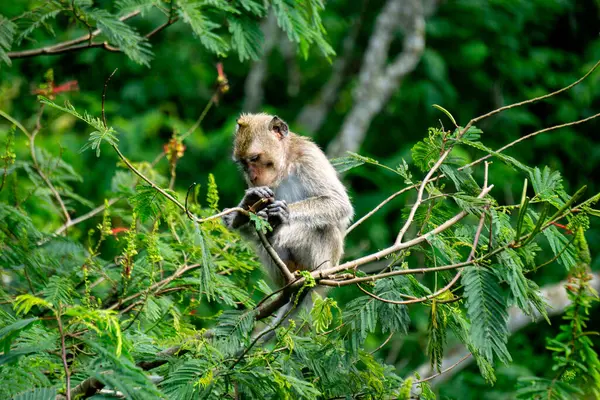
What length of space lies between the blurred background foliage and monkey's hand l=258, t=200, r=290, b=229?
21.0ft

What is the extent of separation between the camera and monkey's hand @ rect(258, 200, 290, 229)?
15.3ft

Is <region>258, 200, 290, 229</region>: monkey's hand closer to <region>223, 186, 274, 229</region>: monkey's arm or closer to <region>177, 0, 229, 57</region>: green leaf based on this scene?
<region>223, 186, 274, 229</region>: monkey's arm

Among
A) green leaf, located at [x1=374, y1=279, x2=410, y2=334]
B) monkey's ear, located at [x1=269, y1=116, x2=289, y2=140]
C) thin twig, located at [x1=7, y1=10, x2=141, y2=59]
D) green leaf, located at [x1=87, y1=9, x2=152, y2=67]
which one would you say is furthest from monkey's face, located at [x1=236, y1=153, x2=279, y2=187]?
green leaf, located at [x1=374, y1=279, x2=410, y2=334]

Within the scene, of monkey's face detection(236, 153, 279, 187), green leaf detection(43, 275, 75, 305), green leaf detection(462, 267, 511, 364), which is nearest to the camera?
green leaf detection(462, 267, 511, 364)

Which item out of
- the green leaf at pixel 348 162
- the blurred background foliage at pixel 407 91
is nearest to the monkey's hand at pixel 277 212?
the green leaf at pixel 348 162

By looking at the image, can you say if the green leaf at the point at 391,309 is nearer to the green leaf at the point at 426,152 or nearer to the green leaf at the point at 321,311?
the green leaf at the point at 321,311

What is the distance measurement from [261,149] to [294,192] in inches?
17.3

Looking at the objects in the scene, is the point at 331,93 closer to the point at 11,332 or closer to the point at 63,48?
the point at 63,48

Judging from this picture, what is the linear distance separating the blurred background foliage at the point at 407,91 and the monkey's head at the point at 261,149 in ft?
18.5

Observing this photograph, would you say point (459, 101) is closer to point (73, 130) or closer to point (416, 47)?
point (416, 47)

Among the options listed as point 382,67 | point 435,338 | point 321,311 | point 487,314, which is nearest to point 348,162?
point 321,311

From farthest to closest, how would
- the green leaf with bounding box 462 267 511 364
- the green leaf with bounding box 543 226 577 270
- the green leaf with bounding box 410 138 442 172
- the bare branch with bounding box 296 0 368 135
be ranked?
the bare branch with bounding box 296 0 368 135, the green leaf with bounding box 410 138 442 172, the green leaf with bounding box 543 226 577 270, the green leaf with bounding box 462 267 511 364

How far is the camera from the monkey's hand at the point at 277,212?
4648 mm

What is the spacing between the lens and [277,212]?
184 inches
